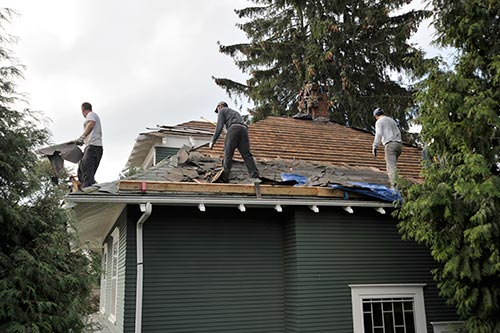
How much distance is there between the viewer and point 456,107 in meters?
5.94

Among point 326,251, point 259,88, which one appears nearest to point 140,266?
point 326,251

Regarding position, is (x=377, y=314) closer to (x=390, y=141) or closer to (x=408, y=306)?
(x=408, y=306)

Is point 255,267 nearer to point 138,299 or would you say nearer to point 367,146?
point 138,299

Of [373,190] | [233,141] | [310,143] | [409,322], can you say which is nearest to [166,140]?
[310,143]

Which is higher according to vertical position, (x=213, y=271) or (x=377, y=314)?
(x=213, y=271)

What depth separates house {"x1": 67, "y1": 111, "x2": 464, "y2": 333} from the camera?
660cm

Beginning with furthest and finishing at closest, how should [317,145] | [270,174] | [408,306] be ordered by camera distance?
[317,145] → [270,174] → [408,306]

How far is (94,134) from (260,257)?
3440 millimetres

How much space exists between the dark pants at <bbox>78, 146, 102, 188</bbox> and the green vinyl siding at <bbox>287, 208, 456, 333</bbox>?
3.37 m

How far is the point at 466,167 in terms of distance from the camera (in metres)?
5.54

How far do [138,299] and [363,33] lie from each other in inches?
639

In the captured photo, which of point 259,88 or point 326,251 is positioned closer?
point 326,251

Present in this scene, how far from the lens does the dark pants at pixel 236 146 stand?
7.39 m

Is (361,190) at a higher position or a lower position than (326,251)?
higher
